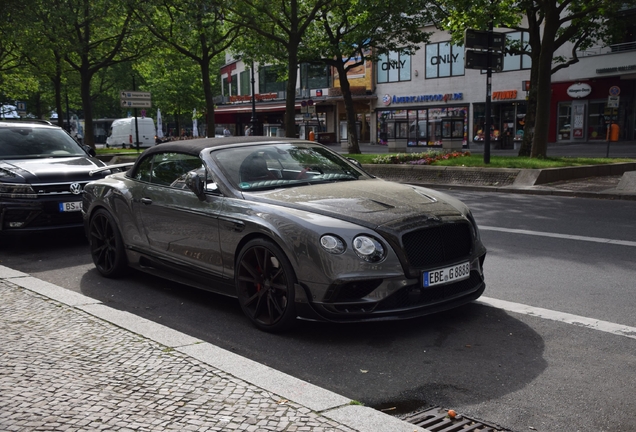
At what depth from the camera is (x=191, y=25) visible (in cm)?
2462

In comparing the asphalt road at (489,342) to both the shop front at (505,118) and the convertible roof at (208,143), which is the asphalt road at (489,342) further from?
the shop front at (505,118)

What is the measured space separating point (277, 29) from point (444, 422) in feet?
90.9

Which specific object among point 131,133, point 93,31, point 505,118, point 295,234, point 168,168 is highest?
point 93,31

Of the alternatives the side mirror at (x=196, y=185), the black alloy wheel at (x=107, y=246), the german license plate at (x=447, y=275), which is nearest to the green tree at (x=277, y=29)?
the black alloy wheel at (x=107, y=246)

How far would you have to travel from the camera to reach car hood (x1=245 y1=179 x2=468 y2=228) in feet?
16.3

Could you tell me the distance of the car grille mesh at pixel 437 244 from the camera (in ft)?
15.9

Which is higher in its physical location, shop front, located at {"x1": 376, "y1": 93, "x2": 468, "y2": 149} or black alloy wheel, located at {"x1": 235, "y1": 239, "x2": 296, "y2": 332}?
shop front, located at {"x1": 376, "y1": 93, "x2": 468, "y2": 149}

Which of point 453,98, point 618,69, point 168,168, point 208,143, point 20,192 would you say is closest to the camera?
point 208,143

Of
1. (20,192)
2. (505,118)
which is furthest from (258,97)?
(20,192)

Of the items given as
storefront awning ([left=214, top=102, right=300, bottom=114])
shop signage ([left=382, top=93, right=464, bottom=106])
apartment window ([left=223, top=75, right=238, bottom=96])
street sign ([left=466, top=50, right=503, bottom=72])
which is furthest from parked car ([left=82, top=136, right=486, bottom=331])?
apartment window ([left=223, top=75, right=238, bottom=96])

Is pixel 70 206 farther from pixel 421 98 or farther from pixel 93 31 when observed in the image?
pixel 421 98

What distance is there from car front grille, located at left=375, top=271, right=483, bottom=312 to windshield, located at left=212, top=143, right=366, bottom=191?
1588mm

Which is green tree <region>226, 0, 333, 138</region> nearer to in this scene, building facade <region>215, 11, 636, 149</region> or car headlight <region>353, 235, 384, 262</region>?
building facade <region>215, 11, 636, 149</region>

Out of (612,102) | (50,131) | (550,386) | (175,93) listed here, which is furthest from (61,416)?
(175,93)
